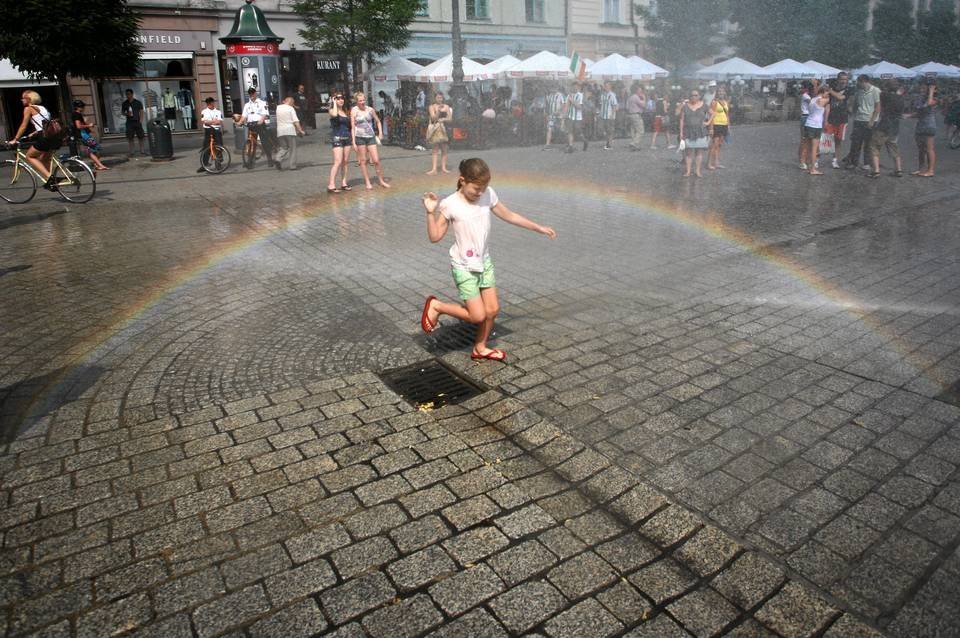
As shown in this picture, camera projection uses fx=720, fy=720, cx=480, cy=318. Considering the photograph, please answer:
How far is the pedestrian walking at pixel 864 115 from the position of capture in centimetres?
1411

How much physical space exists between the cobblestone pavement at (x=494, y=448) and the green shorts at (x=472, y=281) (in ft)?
1.78

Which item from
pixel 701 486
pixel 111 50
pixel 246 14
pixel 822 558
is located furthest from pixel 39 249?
pixel 246 14

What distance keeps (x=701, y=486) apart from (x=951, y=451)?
1536mm

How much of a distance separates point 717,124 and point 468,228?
41.0 ft

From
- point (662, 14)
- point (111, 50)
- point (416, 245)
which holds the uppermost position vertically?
point (662, 14)

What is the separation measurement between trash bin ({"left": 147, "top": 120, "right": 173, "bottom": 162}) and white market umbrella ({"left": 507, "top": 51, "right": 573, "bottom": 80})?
1047cm

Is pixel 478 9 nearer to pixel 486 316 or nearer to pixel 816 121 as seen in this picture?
pixel 816 121

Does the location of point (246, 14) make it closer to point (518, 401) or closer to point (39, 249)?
point (39, 249)

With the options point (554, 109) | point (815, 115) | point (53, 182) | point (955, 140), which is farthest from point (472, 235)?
point (955, 140)

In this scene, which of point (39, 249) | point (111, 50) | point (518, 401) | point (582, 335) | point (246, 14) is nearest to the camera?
point (518, 401)

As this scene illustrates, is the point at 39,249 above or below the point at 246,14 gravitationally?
below

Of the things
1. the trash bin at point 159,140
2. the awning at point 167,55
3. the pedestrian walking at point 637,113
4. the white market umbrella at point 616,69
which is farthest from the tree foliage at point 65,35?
the white market umbrella at point 616,69

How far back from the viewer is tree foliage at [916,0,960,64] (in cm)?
4969

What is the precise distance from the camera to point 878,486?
3715mm
